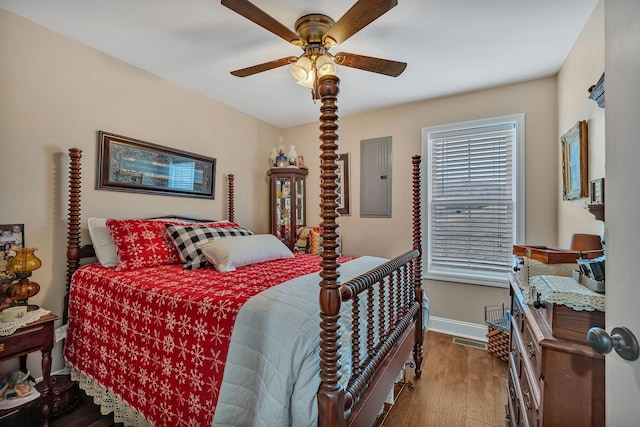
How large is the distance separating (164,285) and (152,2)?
1.63 m

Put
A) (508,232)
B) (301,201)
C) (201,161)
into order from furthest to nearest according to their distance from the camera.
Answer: (301,201) < (201,161) < (508,232)

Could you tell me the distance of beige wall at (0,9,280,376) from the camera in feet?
6.02

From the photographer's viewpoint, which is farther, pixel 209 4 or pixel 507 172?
pixel 507 172

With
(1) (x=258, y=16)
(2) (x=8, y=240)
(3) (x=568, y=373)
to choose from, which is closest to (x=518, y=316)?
(3) (x=568, y=373)

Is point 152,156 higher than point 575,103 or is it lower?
lower

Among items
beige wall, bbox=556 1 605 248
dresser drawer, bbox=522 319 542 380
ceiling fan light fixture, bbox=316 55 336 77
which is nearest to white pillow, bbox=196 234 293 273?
ceiling fan light fixture, bbox=316 55 336 77

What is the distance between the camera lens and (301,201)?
3.83m

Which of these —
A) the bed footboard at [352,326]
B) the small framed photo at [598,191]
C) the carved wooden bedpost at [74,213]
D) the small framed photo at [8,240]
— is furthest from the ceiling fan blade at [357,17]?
the small framed photo at [8,240]

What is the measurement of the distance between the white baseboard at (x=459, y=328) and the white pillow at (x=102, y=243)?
2.98m

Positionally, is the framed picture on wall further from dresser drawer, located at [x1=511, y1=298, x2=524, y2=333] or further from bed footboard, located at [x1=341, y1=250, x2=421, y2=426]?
dresser drawer, located at [x1=511, y1=298, x2=524, y2=333]

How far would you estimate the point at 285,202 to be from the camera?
372cm

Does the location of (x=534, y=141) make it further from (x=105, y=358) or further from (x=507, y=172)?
(x=105, y=358)

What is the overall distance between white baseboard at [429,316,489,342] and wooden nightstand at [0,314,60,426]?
312 centimetres

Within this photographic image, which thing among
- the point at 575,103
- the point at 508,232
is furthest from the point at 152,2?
the point at 508,232
